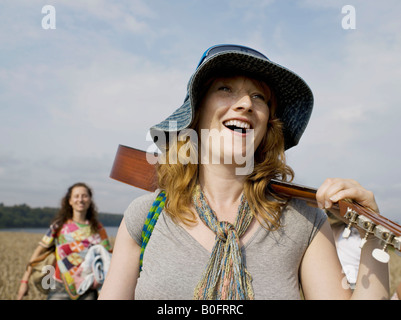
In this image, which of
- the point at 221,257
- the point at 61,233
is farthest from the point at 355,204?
the point at 61,233

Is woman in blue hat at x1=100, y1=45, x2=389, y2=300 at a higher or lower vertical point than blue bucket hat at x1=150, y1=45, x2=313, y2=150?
lower

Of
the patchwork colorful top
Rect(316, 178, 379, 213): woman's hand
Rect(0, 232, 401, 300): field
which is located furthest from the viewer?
Rect(0, 232, 401, 300): field

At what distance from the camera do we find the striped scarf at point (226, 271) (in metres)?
1.94

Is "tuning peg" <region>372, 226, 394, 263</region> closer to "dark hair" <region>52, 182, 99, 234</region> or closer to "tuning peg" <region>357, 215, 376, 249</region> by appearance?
"tuning peg" <region>357, 215, 376, 249</region>

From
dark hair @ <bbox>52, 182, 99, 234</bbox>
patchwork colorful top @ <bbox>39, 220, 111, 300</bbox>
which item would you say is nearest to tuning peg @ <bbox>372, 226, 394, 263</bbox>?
patchwork colorful top @ <bbox>39, 220, 111, 300</bbox>

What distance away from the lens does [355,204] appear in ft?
5.65

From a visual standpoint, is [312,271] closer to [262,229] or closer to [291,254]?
[291,254]

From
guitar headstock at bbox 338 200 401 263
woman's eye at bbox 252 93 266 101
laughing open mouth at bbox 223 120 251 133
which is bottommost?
guitar headstock at bbox 338 200 401 263

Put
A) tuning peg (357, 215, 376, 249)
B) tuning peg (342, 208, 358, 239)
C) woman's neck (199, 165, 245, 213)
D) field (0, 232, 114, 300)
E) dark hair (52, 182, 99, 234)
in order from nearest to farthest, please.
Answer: tuning peg (357, 215, 376, 249) < tuning peg (342, 208, 358, 239) < woman's neck (199, 165, 245, 213) < dark hair (52, 182, 99, 234) < field (0, 232, 114, 300)

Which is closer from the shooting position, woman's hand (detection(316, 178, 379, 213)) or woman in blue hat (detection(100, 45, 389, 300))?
woman's hand (detection(316, 178, 379, 213))

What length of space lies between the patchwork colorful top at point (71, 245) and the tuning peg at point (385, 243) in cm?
497

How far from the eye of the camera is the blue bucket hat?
7.43 feet
